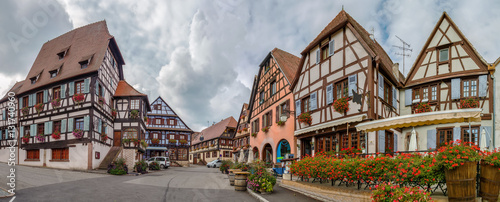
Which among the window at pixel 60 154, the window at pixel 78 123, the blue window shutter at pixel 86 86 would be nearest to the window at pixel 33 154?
the window at pixel 60 154

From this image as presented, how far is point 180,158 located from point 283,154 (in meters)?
34.0

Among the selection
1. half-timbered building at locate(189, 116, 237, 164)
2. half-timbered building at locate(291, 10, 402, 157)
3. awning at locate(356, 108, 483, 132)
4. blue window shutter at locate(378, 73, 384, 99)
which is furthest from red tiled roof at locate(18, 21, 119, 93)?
half-timbered building at locate(189, 116, 237, 164)

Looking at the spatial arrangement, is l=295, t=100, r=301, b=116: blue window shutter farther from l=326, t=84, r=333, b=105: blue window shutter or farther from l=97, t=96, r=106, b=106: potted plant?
l=97, t=96, r=106, b=106: potted plant

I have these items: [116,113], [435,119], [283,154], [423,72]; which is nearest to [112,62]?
[116,113]

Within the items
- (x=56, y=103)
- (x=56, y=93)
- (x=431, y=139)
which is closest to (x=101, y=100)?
(x=56, y=103)

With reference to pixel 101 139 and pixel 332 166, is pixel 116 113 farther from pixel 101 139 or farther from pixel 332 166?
pixel 332 166

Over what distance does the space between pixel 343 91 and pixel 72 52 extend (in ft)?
78.5

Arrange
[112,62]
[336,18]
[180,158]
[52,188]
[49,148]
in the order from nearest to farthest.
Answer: [52,188]
[336,18]
[49,148]
[112,62]
[180,158]

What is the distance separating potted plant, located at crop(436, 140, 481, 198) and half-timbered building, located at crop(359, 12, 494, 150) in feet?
27.8

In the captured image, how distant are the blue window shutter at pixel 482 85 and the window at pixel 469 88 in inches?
9.7

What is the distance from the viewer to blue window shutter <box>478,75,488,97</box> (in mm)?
16500

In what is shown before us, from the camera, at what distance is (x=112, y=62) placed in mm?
31359

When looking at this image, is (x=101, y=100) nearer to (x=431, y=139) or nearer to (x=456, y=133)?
(x=431, y=139)

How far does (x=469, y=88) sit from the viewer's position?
55.9 ft
